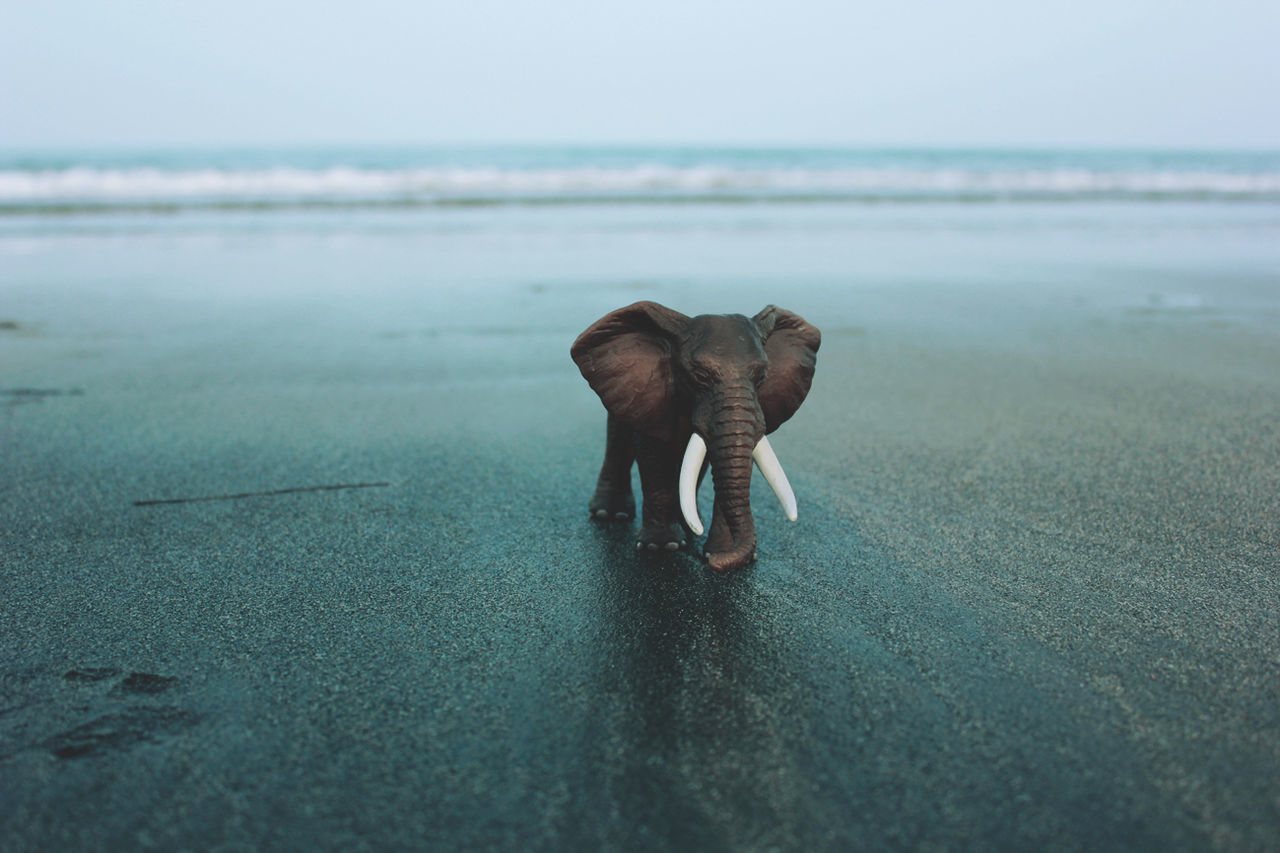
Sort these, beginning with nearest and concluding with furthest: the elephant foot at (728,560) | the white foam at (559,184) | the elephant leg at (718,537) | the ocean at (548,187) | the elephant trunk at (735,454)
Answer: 1. the elephant trunk at (735,454)
2. the elephant foot at (728,560)
3. the elephant leg at (718,537)
4. the ocean at (548,187)
5. the white foam at (559,184)

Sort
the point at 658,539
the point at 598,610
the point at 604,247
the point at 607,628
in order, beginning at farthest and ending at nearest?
the point at 604,247, the point at 658,539, the point at 598,610, the point at 607,628

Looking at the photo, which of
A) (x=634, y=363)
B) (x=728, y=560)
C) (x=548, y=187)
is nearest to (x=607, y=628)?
(x=728, y=560)

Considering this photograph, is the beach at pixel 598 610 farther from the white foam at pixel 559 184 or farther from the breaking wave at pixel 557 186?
the white foam at pixel 559 184

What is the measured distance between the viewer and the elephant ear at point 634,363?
2.55 meters

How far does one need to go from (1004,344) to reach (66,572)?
5.55m

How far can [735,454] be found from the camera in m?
2.32

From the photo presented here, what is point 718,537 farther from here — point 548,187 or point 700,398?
point 548,187

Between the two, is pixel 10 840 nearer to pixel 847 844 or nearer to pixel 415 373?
pixel 847 844

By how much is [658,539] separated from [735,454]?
527mm

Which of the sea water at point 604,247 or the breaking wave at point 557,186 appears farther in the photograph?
the breaking wave at point 557,186

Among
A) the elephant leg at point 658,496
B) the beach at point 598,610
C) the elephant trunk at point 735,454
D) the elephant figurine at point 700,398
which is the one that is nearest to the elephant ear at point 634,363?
the elephant figurine at point 700,398

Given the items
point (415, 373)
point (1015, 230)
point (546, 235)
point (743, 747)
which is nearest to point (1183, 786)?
point (743, 747)

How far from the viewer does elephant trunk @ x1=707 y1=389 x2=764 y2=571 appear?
7.61 feet

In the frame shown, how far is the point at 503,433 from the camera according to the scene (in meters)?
3.90
